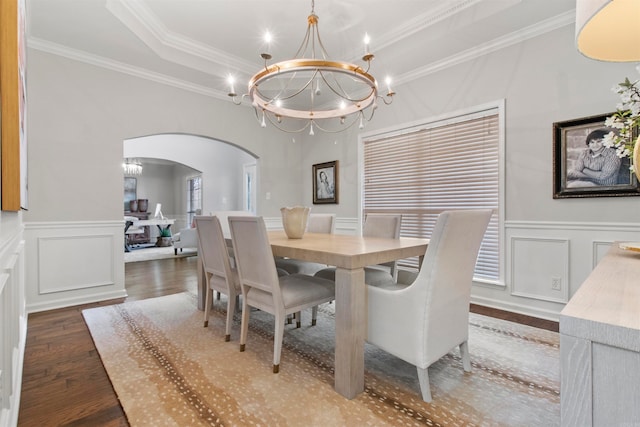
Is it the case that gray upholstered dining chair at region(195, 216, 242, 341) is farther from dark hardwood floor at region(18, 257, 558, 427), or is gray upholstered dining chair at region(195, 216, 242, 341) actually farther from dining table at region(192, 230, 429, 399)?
dining table at region(192, 230, 429, 399)

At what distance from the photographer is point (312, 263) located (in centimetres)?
320

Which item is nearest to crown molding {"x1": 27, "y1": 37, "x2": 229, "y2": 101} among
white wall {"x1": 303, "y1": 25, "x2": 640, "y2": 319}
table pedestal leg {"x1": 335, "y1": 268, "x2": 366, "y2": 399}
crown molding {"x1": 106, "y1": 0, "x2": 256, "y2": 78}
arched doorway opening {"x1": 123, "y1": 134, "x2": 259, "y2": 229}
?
crown molding {"x1": 106, "y1": 0, "x2": 256, "y2": 78}

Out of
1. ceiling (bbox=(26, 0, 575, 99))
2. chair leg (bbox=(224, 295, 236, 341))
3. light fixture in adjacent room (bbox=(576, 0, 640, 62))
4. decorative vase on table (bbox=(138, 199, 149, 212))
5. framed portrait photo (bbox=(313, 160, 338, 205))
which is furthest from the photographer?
decorative vase on table (bbox=(138, 199, 149, 212))

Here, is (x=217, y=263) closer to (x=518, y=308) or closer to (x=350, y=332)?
(x=350, y=332)

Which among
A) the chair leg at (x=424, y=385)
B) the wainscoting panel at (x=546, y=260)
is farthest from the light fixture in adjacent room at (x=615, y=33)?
the wainscoting panel at (x=546, y=260)

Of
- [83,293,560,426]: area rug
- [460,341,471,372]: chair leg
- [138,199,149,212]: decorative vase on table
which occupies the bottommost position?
[83,293,560,426]: area rug

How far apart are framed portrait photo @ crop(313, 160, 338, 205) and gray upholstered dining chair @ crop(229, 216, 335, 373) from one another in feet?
8.80

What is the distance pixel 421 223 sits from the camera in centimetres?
380

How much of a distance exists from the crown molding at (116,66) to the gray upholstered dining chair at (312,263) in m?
2.35

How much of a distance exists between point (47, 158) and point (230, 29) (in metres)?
2.22

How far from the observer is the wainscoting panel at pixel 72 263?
3070 millimetres

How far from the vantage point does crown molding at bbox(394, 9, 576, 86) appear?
2.67m

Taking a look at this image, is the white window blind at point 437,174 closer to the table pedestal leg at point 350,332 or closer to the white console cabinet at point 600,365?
the table pedestal leg at point 350,332

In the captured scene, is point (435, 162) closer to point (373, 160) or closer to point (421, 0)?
point (373, 160)
